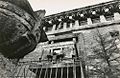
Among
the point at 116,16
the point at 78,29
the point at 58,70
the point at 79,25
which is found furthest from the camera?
the point at 79,25

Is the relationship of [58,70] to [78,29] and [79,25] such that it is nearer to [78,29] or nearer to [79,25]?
[78,29]

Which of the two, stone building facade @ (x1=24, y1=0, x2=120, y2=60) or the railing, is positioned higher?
stone building facade @ (x1=24, y1=0, x2=120, y2=60)

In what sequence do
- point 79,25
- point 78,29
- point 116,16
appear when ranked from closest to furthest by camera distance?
point 78,29
point 116,16
point 79,25

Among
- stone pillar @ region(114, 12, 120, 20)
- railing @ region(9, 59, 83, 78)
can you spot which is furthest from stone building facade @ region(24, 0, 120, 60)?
railing @ region(9, 59, 83, 78)

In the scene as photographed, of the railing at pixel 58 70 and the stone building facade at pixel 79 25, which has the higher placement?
the stone building facade at pixel 79 25

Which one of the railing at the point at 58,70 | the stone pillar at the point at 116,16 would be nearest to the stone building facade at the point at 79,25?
the stone pillar at the point at 116,16

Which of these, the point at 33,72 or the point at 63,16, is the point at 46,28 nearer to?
the point at 63,16

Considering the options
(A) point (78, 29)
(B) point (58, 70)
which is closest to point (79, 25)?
(A) point (78, 29)

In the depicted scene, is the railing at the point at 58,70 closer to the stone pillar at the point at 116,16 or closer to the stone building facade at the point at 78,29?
the stone building facade at the point at 78,29

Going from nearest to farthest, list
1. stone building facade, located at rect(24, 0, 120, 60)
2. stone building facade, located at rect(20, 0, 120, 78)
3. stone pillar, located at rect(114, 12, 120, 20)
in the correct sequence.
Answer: stone building facade, located at rect(20, 0, 120, 78), stone building facade, located at rect(24, 0, 120, 60), stone pillar, located at rect(114, 12, 120, 20)

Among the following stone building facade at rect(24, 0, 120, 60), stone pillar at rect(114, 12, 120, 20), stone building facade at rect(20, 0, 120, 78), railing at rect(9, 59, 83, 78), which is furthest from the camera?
stone pillar at rect(114, 12, 120, 20)

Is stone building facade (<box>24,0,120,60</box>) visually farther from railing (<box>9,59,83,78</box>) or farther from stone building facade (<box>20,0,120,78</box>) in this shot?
railing (<box>9,59,83,78</box>)

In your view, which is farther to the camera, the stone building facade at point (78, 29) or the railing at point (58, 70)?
the stone building facade at point (78, 29)

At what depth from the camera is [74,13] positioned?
12266 millimetres
